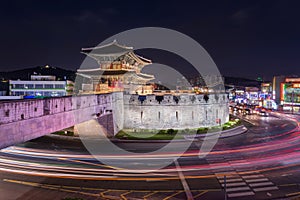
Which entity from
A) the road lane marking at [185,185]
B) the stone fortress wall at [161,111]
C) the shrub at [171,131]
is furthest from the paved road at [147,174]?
the stone fortress wall at [161,111]

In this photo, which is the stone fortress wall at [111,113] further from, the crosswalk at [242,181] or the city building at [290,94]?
the city building at [290,94]

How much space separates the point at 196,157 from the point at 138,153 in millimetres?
5327

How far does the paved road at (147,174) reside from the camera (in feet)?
49.2

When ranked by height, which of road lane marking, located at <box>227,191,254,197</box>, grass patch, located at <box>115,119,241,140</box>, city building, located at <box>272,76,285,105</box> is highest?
city building, located at <box>272,76,285,105</box>

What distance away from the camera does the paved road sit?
14984 mm

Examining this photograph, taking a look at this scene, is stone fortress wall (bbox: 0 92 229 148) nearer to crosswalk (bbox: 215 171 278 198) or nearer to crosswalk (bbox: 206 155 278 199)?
crosswalk (bbox: 206 155 278 199)

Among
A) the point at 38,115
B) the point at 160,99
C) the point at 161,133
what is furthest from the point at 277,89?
the point at 38,115

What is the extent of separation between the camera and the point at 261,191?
15.2 metres

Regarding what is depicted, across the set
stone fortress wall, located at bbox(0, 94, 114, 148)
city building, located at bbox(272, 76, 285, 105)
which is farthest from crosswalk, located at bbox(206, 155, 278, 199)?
city building, located at bbox(272, 76, 285, 105)

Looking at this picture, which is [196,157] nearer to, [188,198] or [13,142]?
[188,198]

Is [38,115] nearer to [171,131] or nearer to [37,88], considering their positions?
[171,131]

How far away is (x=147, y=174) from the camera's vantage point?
18250 mm

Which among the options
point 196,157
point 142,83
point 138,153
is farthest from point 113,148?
point 142,83

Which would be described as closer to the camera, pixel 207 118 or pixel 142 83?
pixel 207 118
